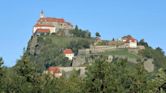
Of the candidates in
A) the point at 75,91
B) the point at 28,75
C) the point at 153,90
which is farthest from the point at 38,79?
the point at 153,90

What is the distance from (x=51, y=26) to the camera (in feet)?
577

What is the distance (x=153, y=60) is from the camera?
14762cm

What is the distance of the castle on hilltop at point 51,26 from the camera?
172 meters

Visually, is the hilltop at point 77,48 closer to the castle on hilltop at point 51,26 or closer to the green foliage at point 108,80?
the castle on hilltop at point 51,26

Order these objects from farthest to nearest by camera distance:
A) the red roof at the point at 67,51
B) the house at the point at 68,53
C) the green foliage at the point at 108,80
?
the red roof at the point at 67,51 < the house at the point at 68,53 < the green foliage at the point at 108,80

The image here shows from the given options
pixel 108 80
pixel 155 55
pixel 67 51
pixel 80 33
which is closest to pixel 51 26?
pixel 80 33

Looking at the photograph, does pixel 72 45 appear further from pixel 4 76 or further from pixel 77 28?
pixel 4 76

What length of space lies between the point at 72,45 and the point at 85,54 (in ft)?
39.8

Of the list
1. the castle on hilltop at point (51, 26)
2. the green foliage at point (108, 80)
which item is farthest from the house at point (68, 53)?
the green foliage at point (108, 80)

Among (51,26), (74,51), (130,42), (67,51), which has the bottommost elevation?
(67,51)

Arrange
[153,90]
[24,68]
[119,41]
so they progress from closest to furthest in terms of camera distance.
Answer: [24,68]
[153,90]
[119,41]

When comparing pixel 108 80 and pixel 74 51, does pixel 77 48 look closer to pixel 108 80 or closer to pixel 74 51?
pixel 74 51

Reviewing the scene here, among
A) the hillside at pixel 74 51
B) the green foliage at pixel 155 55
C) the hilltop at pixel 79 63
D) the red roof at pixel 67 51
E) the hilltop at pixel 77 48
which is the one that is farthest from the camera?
the red roof at pixel 67 51

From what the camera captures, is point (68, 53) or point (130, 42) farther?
point (130, 42)
